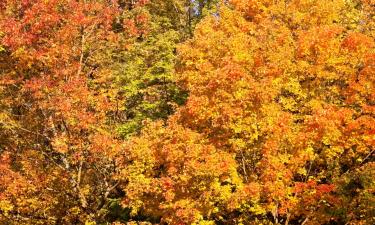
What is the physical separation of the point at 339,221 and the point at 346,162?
11.1 ft

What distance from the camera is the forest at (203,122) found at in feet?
71.9

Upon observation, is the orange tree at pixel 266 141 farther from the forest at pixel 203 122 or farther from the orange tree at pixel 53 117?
the orange tree at pixel 53 117

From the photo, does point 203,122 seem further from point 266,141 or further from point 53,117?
point 53,117

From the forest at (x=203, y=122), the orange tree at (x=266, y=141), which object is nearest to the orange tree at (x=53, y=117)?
the forest at (x=203, y=122)

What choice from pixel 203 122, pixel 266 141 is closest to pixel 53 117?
pixel 203 122

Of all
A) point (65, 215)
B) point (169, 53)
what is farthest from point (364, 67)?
point (65, 215)

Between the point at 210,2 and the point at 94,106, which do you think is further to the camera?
the point at 210,2

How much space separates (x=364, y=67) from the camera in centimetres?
2609

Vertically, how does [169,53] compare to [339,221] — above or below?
above

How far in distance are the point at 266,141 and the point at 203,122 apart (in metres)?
3.57

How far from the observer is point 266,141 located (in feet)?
73.2

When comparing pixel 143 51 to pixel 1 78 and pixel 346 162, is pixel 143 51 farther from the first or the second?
pixel 346 162

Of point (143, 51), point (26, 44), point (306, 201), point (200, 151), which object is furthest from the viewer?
point (143, 51)

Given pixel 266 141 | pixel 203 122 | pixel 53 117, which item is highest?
pixel 203 122
